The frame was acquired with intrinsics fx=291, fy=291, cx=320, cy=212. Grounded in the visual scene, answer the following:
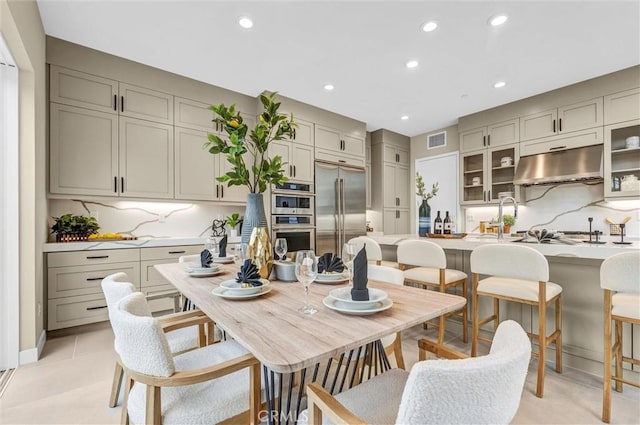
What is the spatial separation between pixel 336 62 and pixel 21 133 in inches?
109

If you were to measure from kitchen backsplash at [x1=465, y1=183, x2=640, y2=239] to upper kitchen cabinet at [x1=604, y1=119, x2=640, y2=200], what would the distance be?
25 cm

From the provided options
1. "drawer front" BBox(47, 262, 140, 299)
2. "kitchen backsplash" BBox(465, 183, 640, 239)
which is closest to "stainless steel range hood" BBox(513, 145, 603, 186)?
"kitchen backsplash" BBox(465, 183, 640, 239)

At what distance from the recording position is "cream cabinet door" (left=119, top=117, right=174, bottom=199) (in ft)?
10.3

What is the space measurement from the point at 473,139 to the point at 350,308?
4.57 meters

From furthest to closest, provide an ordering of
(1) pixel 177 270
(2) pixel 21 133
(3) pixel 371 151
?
(3) pixel 371 151 < (2) pixel 21 133 < (1) pixel 177 270

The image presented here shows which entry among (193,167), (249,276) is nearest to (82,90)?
(193,167)

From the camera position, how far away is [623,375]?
1.89 meters

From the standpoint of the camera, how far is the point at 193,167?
11.7ft

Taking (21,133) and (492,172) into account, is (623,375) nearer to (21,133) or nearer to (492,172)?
(492,172)

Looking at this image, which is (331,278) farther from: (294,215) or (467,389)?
(294,215)

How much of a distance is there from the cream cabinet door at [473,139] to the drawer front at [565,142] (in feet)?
1.82

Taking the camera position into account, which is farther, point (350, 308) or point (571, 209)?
point (571, 209)

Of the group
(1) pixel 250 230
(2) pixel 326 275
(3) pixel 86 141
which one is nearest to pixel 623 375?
(2) pixel 326 275

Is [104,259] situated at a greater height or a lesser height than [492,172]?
lesser
